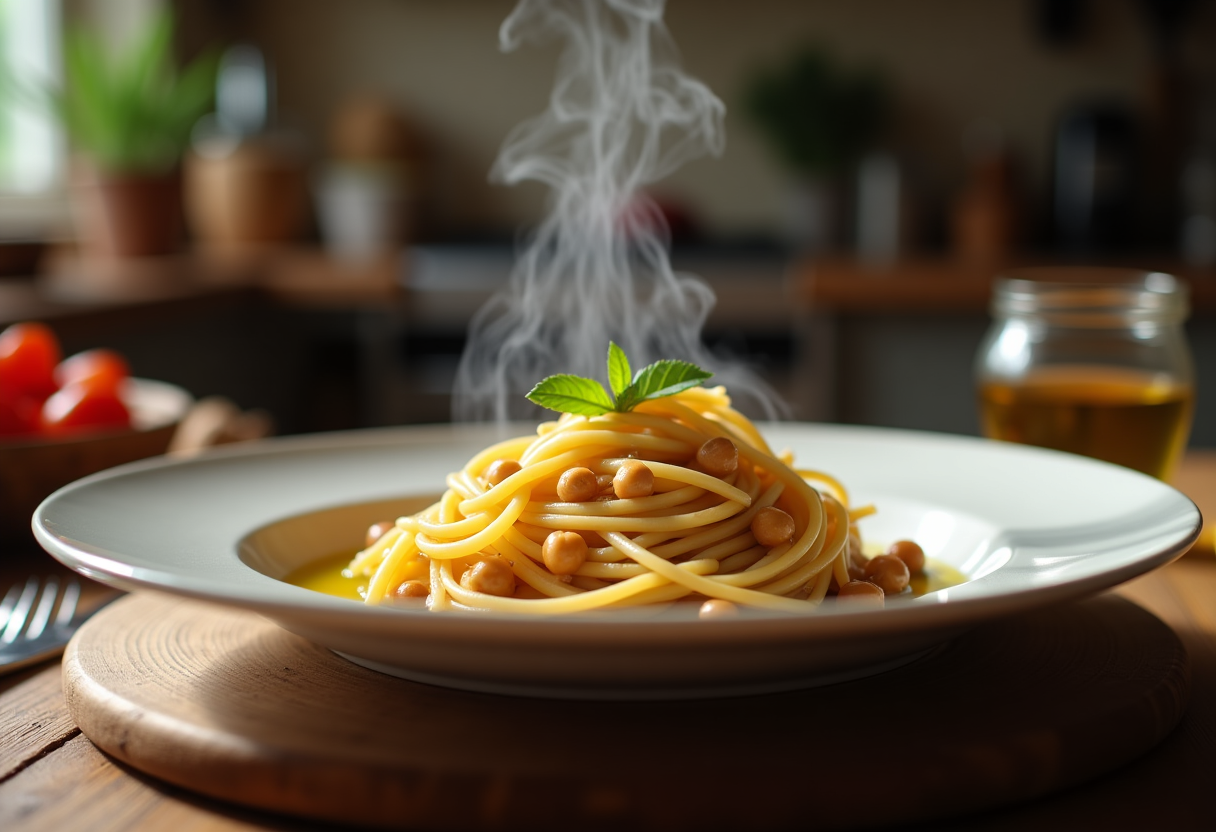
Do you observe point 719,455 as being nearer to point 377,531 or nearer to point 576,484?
point 576,484

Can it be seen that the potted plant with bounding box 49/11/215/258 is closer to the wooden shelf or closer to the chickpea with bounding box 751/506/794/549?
the wooden shelf

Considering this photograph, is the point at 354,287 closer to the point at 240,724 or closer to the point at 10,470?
the point at 10,470

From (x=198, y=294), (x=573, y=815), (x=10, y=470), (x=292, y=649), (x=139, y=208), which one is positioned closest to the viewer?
(x=573, y=815)

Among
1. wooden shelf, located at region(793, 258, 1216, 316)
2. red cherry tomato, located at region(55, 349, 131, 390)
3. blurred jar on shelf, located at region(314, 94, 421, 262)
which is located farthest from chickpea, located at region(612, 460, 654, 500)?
blurred jar on shelf, located at region(314, 94, 421, 262)

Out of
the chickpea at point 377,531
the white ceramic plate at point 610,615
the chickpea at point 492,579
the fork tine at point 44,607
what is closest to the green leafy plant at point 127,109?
the white ceramic plate at point 610,615

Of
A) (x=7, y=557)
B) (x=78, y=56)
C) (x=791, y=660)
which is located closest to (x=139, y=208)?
(x=78, y=56)
